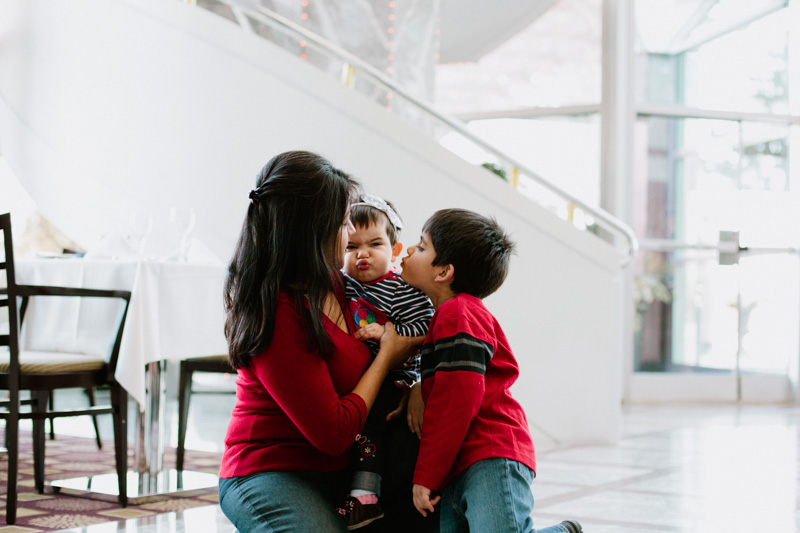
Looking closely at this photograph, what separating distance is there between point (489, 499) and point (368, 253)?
567 mm

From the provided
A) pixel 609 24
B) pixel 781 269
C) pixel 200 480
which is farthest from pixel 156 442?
pixel 781 269

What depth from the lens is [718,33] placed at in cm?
788

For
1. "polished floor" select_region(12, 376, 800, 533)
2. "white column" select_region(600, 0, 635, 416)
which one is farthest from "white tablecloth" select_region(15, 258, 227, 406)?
"white column" select_region(600, 0, 635, 416)

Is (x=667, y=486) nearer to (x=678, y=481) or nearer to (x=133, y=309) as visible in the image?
(x=678, y=481)

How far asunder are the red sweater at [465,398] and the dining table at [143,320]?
57.6 inches

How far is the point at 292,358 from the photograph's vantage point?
1.45 metres

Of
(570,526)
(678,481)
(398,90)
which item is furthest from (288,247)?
(398,90)

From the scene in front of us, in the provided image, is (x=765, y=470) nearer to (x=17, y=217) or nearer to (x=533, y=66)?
(x=533, y=66)

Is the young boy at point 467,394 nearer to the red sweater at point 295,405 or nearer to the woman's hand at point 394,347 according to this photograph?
the woman's hand at point 394,347

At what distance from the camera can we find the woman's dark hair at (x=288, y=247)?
148 centimetres

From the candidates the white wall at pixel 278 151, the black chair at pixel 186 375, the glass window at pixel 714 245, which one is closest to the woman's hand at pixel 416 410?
the black chair at pixel 186 375

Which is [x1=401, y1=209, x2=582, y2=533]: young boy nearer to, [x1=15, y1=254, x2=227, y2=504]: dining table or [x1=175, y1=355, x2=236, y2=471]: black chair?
[x1=15, y1=254, x2=227, y2=504]: dining table

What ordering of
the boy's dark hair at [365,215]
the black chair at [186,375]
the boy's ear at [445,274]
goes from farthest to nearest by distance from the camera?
the black chair at [186,375], the boy's dark hair at [365,215], the boy's ear at [445,274]

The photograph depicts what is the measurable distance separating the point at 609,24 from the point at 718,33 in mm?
1235
